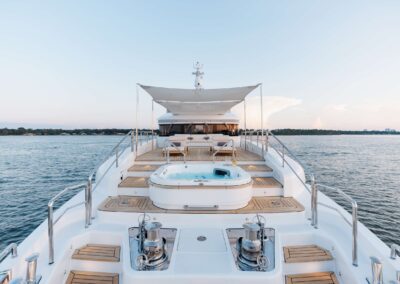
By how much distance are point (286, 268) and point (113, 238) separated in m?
2.36

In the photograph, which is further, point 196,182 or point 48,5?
point 48,5

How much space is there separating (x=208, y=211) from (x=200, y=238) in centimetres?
74

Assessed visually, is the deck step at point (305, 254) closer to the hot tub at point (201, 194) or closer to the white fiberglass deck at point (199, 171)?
the hot tub at point (201, 194)

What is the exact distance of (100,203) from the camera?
382 centimetres

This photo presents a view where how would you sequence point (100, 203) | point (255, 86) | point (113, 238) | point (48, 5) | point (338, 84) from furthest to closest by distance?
point (338, 84)
point (48, 5)
point (255, 86)
point (100, 203)
point (113, 238)

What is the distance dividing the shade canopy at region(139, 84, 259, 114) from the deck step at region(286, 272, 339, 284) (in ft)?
15.4

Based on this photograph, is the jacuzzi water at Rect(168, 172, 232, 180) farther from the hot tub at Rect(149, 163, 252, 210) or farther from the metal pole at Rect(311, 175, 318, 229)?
the metal pole at Rect(311, 175, 318, 229)

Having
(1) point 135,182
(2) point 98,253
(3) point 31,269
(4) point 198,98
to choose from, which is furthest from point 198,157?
(3) point 31,269

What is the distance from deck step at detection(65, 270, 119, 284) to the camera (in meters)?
2.38

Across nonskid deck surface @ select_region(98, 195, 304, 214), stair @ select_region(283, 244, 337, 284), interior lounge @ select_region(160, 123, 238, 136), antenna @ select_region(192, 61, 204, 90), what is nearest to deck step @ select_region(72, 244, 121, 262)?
nonskid deck surface @ select_region(98, 195, 304, 214)

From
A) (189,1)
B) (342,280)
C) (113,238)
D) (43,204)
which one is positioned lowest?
(43,204)

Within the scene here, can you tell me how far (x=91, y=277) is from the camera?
2.43 m

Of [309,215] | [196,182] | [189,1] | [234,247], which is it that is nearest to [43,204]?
[196,182]

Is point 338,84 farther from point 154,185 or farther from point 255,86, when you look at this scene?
point 154,185
